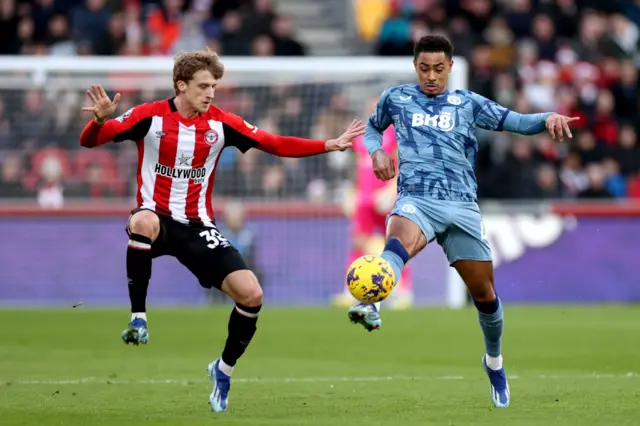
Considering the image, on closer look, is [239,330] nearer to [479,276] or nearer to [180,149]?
[180,149]

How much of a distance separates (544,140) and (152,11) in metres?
6.49

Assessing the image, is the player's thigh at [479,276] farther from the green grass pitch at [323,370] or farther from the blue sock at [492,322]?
the green grass pitch at [323,370]

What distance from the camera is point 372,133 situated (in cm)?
923

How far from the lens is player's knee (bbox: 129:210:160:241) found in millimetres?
8820

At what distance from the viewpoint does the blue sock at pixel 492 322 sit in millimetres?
8852

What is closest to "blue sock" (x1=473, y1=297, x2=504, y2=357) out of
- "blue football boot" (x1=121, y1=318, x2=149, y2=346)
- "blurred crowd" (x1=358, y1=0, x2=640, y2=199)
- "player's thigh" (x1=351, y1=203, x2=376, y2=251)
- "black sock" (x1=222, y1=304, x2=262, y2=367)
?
"black sock" (x1=222, y1=304, x2=262, y2=367)

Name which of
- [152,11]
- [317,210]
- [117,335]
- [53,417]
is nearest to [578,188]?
[317,210]

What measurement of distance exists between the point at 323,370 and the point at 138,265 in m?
2.96

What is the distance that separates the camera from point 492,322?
8.88 m

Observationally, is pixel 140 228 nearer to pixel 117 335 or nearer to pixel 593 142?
pixel 117 335

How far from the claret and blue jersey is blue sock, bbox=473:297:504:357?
705mm

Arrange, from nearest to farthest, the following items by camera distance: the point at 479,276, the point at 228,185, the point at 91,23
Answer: the point at 479,276 < the point at 228,185 < the point at 91,23

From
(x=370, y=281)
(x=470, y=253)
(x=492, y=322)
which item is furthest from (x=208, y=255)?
(x=492, y=322)

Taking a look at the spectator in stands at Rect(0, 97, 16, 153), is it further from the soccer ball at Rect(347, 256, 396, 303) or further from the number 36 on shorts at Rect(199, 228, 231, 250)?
the soccer ball at Rect(347, 256, 396, 303)
